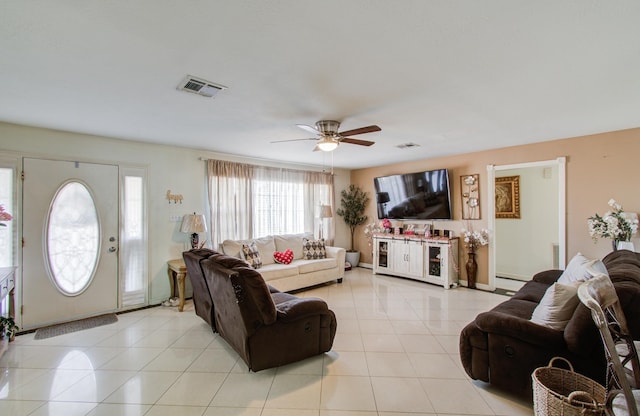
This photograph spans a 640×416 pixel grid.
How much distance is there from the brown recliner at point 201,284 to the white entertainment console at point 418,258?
390 cm

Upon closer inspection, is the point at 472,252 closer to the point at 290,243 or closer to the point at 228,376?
the point at 290,243

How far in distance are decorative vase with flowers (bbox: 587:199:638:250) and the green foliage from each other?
13.8ft

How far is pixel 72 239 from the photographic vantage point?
3.78 m

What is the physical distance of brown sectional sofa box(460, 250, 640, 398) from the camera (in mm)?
1829

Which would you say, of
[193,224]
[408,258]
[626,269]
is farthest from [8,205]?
[626,269]

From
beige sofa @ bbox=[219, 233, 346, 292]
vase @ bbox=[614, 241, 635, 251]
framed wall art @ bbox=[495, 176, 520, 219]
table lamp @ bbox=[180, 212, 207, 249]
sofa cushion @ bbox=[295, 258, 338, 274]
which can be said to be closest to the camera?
vase @ bbox=[614, 241, 635, 251]

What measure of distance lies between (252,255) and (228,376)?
2456 millimetres

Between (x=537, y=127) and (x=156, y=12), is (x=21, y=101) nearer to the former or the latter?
(x=156, y=12)

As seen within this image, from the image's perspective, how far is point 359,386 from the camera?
2.32 m

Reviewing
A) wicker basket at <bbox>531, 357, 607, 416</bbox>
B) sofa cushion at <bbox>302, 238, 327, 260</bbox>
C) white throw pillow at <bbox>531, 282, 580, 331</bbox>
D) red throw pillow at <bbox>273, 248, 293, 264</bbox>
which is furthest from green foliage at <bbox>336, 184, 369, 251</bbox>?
wicker basket at <bbox>531, 357, 607, 416</bbox>

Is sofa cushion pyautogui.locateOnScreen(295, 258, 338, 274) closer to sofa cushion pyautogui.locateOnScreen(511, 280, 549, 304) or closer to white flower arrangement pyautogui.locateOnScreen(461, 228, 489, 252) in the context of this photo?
white flower arrangement pyautogui.locateOnScreen(461, 228, 489, 252)

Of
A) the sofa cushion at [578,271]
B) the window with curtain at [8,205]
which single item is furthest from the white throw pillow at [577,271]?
the window with curtain at [8,205]

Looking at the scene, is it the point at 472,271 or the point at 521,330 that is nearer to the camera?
the point at 521,330

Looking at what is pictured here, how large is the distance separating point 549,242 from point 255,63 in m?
6.41
